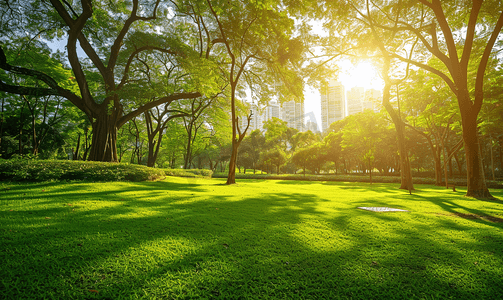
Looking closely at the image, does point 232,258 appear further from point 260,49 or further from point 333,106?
point 333,106

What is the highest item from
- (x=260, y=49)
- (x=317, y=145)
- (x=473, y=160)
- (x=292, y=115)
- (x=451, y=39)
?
(x=292, y=115)

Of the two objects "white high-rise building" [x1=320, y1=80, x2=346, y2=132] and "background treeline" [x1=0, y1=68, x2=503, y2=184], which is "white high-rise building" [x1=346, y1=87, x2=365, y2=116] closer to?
"white high-rise building" [x1=320, y1=80, x2=346, y2=132]

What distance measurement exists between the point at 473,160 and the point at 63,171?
15.2 meters

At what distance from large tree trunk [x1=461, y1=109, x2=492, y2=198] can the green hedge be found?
1376 cm

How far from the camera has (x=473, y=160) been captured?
766 cm

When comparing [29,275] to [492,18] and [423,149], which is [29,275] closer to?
[492,18]

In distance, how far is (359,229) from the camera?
3.35 m

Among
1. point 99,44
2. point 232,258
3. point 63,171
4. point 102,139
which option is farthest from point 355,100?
point 232,258

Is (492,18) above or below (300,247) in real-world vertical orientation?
above

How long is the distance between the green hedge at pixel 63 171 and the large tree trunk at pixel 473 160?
1376 centimetres

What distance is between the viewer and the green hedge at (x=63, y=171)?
6.22 metres

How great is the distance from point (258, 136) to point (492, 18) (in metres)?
36.7

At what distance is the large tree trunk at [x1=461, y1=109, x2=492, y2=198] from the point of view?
7562 mm

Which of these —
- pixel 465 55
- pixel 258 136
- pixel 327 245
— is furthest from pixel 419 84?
pixel 258 136
